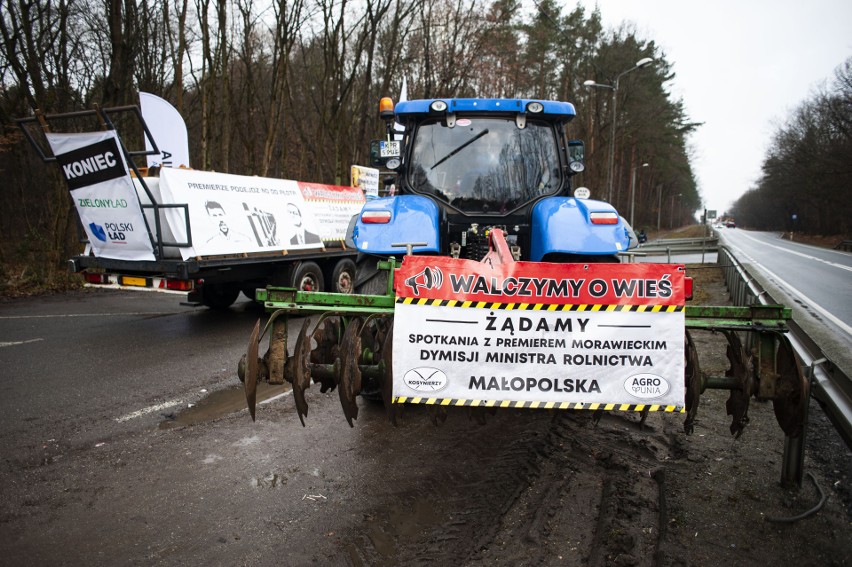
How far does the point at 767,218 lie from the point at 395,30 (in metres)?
94.6

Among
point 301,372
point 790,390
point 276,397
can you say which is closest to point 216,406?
point 276,397

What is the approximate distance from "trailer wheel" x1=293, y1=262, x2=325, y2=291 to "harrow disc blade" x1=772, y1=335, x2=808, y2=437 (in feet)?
24.6

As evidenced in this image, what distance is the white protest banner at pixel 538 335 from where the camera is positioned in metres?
3.05

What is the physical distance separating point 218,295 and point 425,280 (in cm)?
799

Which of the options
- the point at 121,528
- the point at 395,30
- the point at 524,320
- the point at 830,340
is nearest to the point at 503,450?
the point at 524,320

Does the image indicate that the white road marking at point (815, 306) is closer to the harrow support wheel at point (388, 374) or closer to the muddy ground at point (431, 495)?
the muddy ground at point (431, 495)

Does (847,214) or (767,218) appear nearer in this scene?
(847,214)

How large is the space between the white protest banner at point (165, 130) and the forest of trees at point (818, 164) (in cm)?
4328

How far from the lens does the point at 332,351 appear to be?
3.64m

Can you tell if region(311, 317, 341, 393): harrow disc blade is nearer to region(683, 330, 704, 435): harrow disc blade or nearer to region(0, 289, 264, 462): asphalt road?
region(0, 289, 264, 462): asphalt road

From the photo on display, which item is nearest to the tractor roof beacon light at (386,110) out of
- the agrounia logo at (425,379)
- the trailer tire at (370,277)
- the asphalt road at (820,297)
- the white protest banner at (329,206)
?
the trailer tire at (370,277)

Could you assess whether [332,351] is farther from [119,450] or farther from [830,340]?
[830,340]

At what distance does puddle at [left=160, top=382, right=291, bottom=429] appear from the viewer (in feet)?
15.5

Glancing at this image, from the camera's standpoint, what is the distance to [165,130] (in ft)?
32.6
